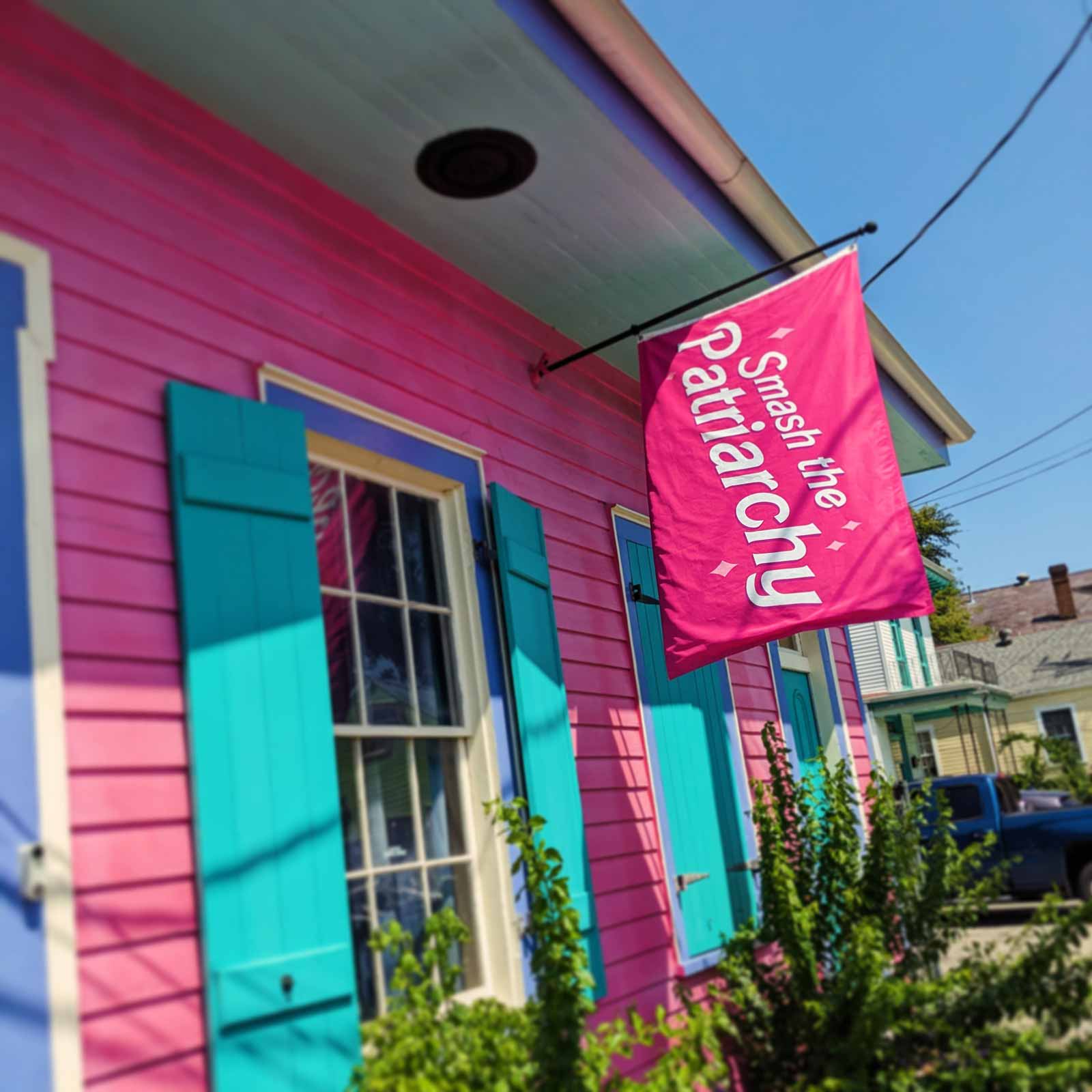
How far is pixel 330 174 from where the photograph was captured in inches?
149

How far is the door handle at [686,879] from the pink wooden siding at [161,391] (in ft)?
0.43

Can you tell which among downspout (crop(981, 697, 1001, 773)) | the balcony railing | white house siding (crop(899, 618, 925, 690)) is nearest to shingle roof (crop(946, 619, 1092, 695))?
the balcony railing

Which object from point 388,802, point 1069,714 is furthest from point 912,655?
point 388,802

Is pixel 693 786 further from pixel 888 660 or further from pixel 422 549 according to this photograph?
pixel 888 660

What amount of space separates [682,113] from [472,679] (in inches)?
86.2

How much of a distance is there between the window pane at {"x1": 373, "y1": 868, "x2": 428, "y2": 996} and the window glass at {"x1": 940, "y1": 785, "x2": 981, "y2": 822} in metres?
8.70

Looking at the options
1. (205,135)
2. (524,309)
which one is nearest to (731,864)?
(524,309)

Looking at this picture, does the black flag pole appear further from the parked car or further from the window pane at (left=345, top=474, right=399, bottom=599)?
the parked car

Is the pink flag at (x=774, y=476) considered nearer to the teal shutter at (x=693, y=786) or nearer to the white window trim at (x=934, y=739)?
the teal shutter at (x=693, y=786)

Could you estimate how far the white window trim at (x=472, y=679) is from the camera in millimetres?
3541

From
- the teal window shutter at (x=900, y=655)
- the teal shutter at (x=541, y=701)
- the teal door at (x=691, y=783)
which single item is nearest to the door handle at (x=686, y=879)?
the teal door at (x=691, y=783)

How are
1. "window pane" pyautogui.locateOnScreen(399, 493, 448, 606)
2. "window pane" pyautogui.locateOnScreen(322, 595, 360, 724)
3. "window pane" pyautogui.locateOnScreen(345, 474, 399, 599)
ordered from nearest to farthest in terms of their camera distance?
"window pane" pyautogui.locateOnScreen(322, 595, 360, 724) → "window pane" pyautogui.locateOnScreen(345, 474, 399, 599) → "window pane" pyautogui.locateOnScreen(399, 493, 448, 606)

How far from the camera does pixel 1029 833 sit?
10.4 metres

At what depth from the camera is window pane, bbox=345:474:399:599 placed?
365 centimetres
